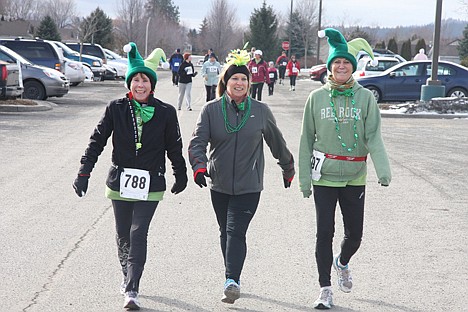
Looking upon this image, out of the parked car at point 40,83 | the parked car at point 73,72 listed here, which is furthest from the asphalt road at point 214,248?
the parked car at point 73,72

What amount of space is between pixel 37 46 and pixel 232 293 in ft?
84.6

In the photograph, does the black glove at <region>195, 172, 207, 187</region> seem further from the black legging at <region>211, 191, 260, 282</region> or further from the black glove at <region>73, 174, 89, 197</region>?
the black glove at <region>73, 174, 89, 197</region>

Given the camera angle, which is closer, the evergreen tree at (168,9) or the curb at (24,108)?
the curb at (24,108)

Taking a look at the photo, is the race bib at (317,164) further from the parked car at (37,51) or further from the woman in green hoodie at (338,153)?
the parked car at (37,51)

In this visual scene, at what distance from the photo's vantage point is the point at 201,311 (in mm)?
5160

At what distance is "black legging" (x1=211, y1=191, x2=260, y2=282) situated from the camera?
5.34 metres

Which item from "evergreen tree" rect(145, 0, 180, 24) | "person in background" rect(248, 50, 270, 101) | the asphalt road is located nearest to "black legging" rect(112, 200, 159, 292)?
the asphalt road

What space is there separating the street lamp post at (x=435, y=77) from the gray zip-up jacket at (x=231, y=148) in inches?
732

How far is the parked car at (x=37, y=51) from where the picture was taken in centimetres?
2931

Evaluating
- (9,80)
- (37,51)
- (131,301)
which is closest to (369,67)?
(37,51)

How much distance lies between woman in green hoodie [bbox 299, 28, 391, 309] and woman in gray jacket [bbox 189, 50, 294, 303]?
326mm

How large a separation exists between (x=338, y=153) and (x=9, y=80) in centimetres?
1681

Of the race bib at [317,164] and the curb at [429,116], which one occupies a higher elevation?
the race bib at [317,164]

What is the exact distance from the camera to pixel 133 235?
208 inches
